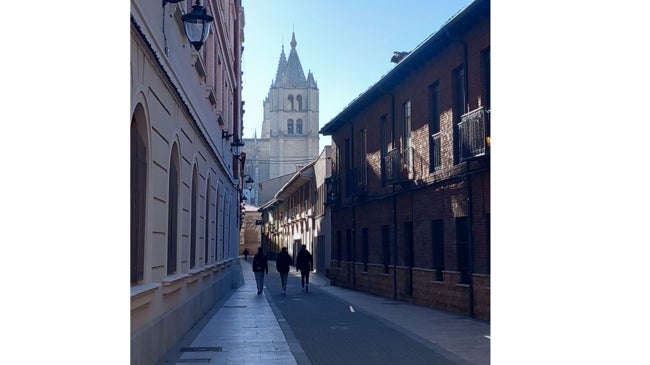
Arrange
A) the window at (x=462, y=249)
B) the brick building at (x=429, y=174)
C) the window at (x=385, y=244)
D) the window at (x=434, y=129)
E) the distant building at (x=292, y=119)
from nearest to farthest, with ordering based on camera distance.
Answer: the brick building at (x=429, y=174) < the window at (x=462, y=249) < the window at (x=434, y=129) < the window at (x=385, y=244) < the distant building at (x=292, y=119)

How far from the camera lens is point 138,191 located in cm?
906

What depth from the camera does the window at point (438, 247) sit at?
1825 centimetres

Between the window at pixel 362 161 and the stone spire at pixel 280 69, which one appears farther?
the stone spire at pixel 280 69

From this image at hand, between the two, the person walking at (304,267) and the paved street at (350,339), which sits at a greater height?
the person walking at (304,267)

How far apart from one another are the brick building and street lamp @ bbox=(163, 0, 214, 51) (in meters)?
5.70

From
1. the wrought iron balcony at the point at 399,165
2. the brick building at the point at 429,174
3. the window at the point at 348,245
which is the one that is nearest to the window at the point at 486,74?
the brick building at the point at 429,174

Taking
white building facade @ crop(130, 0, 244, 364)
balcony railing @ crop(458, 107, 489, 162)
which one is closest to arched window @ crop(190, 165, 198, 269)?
white building facade @ crop(130, 0, 244, 364)

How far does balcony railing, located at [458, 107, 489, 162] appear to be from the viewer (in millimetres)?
14719

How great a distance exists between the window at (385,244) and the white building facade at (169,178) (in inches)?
221

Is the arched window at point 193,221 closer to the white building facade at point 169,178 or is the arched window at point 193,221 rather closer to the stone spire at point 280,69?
the white building facade at point 169,178
